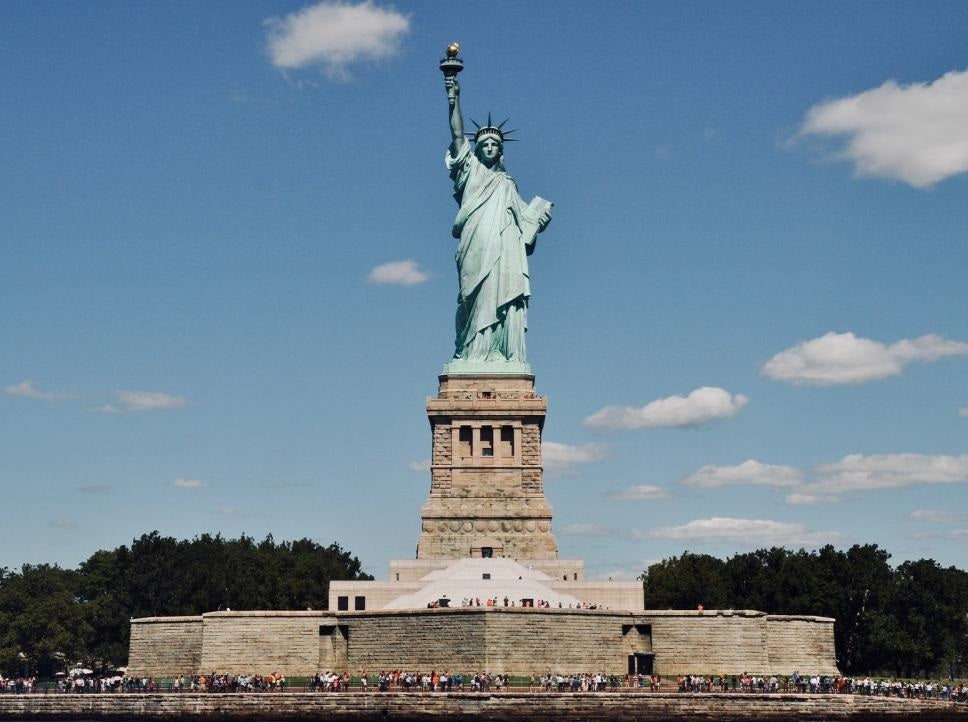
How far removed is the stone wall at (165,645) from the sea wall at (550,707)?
517cm

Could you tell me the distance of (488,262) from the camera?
70938 millimetres

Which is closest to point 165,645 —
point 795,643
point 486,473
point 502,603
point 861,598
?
point 502,603

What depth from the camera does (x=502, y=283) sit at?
71.1 meters

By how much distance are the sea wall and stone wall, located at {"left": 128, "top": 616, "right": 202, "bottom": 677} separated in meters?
5.17

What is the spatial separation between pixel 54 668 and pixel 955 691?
1930 inches

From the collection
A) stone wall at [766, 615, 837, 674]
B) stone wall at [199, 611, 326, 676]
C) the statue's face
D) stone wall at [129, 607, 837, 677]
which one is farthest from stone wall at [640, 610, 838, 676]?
the statue's face

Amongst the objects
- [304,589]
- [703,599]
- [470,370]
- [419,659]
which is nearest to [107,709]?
[419,659]

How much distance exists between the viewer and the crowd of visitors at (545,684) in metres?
51.2

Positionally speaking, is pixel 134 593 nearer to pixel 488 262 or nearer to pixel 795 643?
pixel 488 262

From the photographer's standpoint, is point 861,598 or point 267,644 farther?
point 861,598

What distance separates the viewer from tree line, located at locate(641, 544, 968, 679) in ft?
221

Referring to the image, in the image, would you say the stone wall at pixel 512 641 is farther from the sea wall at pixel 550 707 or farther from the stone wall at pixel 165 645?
the sea wall at pixel 550 707

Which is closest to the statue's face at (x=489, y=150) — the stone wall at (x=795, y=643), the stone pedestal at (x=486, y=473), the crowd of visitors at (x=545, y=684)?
the stone pedestal at (x=486, y=473)

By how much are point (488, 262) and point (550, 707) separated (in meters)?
26.6
